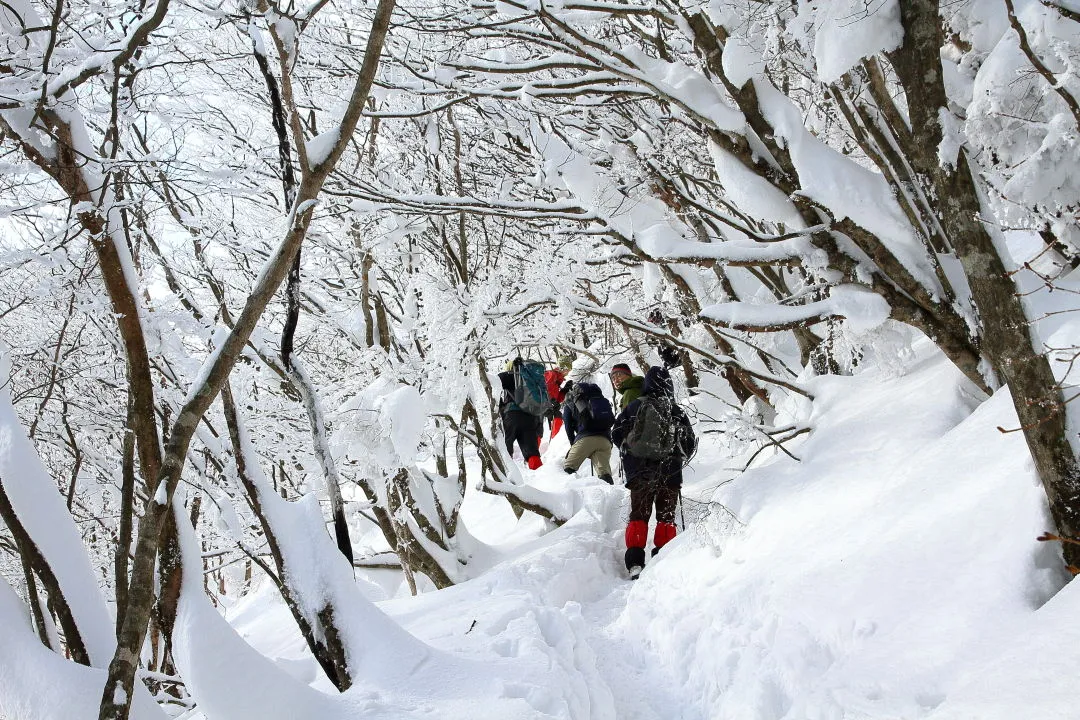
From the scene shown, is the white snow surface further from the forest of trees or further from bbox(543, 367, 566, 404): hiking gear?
bbox(543, 367, 566, 404): hiking gear

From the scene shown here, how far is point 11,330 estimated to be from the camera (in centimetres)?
700

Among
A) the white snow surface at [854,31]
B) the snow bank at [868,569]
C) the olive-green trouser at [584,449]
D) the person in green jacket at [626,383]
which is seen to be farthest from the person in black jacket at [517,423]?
the white snow surface at [854,31]

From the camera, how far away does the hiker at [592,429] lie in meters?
7.06

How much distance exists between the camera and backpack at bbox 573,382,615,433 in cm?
704

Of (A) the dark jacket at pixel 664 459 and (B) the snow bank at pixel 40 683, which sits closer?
(B) the snow bank at pixel 40 683

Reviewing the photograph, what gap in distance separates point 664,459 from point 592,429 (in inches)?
72.7

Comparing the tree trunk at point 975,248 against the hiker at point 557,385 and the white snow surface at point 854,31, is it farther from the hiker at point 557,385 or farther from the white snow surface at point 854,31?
A: the hiker at point 557,385

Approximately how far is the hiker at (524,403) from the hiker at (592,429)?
147 cm

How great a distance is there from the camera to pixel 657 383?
5836mm

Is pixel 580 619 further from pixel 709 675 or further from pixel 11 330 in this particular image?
pixel 11 330

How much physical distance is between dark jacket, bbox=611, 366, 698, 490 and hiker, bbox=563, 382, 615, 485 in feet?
2.87

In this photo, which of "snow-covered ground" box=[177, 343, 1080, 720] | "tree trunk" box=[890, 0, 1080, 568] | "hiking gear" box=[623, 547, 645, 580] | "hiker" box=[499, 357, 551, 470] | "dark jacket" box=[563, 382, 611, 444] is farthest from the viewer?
"hiker" box=[499, 357, 551, 470]

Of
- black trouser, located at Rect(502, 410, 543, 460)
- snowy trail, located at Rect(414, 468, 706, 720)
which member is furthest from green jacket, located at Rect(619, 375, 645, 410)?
black trouser, located at Rect(502, 410, 543, 460)

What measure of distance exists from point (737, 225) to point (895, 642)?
2567 millimetres
